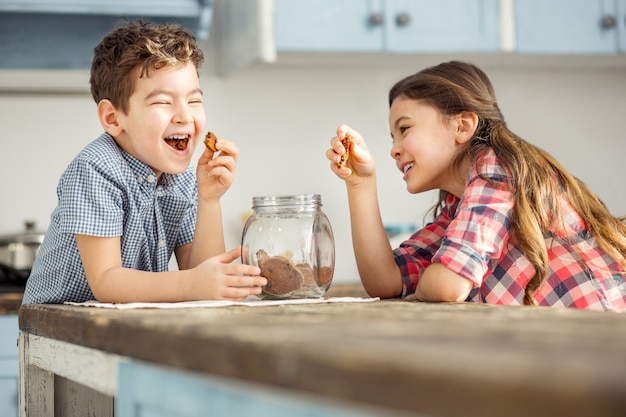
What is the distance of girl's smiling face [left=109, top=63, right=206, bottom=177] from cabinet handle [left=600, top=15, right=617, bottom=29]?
1918mm

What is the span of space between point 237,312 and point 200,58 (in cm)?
80

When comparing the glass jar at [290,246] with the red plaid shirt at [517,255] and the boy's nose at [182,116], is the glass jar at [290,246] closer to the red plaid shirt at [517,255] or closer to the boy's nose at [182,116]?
the red plaid shirt at [517,255]

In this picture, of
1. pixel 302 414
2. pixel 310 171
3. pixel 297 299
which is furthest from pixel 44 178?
pixel 302 414

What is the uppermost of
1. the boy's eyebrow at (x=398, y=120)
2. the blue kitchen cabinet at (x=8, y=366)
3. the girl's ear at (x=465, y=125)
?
the boy's eyebrow at (x=398, y=120)

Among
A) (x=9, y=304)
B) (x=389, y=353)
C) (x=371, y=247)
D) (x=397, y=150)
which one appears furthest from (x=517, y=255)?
(x=9, y=304)

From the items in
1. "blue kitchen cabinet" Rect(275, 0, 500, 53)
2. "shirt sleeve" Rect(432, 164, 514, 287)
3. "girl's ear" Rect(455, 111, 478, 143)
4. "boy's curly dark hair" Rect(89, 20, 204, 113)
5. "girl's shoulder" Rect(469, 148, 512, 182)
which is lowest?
"shirt sleeve" Rect(432, 164, 514, 287)

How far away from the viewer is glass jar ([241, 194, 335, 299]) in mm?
1263

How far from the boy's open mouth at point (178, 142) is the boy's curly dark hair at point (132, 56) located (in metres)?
0.09

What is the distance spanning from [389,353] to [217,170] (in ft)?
3.44

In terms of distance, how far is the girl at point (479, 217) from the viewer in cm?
131

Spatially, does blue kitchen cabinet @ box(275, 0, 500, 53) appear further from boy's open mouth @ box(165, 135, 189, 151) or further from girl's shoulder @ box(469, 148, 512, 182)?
girl's shoulder @ box(469, 148, 512, 182)

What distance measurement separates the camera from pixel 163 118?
1529 mm

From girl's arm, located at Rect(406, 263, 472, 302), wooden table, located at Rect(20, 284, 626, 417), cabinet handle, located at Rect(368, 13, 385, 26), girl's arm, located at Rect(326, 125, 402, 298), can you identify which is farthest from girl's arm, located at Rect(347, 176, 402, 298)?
cabinet handle, located at Rect(368, 13, 385, 26)

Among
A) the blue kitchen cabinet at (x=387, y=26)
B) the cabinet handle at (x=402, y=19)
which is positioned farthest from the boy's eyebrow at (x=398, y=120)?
the cabinet handle at (x=402, y=19)
